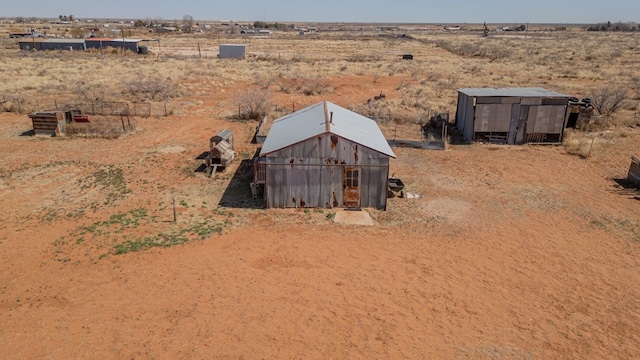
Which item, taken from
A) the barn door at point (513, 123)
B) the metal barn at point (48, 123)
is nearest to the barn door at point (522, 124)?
the barn door at point (513, 123)

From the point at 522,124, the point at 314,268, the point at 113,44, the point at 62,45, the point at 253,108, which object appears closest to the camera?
the point at 314,268

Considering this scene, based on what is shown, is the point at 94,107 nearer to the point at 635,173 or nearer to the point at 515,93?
the point at 515,93

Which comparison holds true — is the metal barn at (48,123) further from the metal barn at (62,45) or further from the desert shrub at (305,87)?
the metal barn at (62,45)

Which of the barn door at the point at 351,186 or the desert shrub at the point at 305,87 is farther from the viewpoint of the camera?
the desert shrub at the point at 305,87

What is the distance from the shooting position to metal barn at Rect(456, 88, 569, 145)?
25.6 meters

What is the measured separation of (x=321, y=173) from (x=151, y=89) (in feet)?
93.1

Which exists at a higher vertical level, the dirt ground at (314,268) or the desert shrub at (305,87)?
the desert shrub at (305,87)

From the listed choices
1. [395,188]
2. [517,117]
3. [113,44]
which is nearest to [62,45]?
[113,44]

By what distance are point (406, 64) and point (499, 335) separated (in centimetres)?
5674

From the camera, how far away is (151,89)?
130 feet

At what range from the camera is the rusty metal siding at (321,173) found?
1672 centimetres

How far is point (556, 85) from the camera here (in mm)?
44594

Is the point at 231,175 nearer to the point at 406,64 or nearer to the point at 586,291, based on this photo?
the point at 586,291

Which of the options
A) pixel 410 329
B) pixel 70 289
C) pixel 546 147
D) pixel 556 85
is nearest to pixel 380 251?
pixel 410 329
